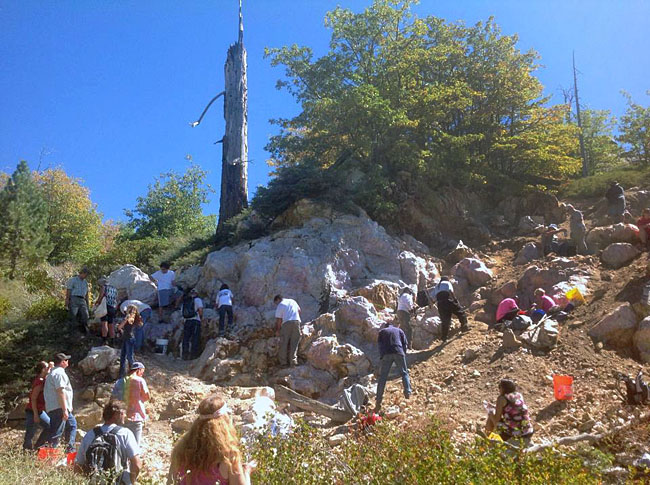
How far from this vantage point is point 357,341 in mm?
12414

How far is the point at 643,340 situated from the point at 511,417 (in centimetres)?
501

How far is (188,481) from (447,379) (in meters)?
7.50

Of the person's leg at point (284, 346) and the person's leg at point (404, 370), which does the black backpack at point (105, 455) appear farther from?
the person's leg at point (284, 346)

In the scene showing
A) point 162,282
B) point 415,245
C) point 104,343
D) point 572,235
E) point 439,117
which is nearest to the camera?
point 104,343

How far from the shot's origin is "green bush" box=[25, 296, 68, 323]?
12.3 metres

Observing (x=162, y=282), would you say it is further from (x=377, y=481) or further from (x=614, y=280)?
(x=614, y=280)

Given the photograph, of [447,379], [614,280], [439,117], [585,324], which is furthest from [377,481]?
[439,117]

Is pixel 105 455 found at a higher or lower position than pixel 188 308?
lower

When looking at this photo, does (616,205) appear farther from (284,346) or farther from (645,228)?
(284,346)

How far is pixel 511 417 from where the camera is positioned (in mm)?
6238

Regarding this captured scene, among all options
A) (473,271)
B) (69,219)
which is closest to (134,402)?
(473,271)

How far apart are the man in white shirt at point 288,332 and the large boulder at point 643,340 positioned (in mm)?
6609

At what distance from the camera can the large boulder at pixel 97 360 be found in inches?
424

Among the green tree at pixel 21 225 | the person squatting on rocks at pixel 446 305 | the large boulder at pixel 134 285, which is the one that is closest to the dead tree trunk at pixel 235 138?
the large boulder at pixel 134 285
